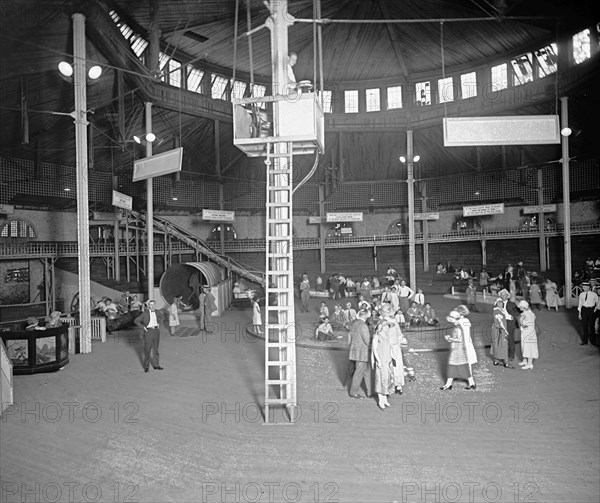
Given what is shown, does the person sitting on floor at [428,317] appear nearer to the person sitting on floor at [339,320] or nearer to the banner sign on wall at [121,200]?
the person sitting on floor at [339,320]

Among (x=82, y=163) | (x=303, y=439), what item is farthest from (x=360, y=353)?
(x=82, y=163)

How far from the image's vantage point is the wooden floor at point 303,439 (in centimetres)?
516

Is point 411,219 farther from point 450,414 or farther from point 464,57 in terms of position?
point 450,414

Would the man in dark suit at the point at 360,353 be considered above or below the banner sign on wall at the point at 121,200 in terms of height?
below

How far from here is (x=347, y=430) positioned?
267 inches

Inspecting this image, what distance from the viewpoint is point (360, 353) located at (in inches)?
316

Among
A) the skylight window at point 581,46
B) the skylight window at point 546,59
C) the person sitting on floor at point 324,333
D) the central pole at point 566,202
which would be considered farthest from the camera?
the skylight window at point 546,59

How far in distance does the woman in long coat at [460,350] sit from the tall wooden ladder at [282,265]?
327 cm

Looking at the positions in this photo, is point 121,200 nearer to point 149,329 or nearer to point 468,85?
point 149,329

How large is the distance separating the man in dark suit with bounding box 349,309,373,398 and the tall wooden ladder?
125 cm

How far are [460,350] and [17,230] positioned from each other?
2333cm

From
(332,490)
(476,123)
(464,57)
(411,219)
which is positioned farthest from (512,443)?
(464,57)

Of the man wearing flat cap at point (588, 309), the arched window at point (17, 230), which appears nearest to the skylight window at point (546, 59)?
the man wearing flat cap at point (588, 309)

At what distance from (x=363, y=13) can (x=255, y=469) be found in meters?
21.2
